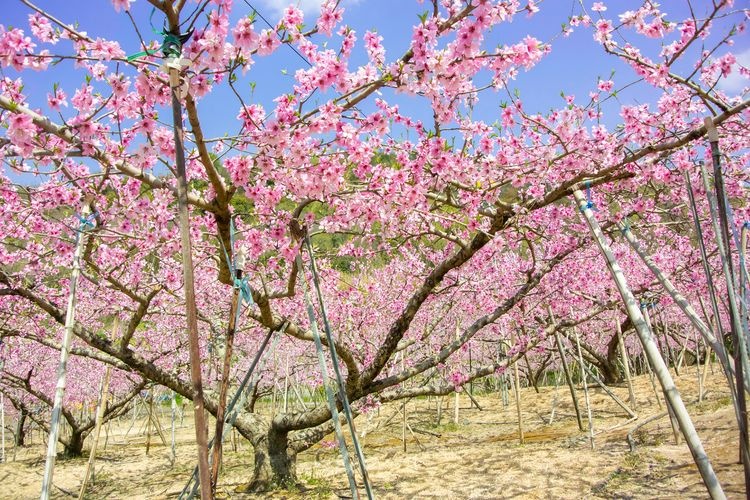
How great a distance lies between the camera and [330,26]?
11.2 feet

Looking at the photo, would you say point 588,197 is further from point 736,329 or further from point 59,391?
point 59,391

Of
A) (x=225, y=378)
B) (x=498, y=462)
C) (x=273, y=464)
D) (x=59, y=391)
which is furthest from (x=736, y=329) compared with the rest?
(x=273, y=464)

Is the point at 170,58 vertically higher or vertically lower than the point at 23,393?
higher


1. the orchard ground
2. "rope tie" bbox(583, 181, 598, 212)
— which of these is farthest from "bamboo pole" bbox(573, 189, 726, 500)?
the orchard ground

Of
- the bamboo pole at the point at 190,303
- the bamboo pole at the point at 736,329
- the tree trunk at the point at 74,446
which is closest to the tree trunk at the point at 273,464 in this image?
the bamboo pole at the point at 190,303

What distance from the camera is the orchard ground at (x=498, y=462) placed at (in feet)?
20.6

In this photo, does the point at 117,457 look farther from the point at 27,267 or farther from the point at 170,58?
the point at 170,58

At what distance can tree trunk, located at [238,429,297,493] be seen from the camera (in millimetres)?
7465

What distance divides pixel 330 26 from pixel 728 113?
10.1 feet

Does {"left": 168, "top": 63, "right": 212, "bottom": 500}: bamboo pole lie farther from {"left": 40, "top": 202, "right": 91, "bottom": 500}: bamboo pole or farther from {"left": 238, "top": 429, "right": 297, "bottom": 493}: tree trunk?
{"left": 238, "top": 429, "right": 297, "bottom": 493}: tree trunk

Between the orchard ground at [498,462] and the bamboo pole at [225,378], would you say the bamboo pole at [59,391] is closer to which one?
the bamboo pole at [225,378]

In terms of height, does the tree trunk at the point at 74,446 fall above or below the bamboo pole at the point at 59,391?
below

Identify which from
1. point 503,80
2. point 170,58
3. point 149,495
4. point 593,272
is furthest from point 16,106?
point 593,272

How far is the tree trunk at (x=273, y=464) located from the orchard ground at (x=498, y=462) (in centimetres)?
22
